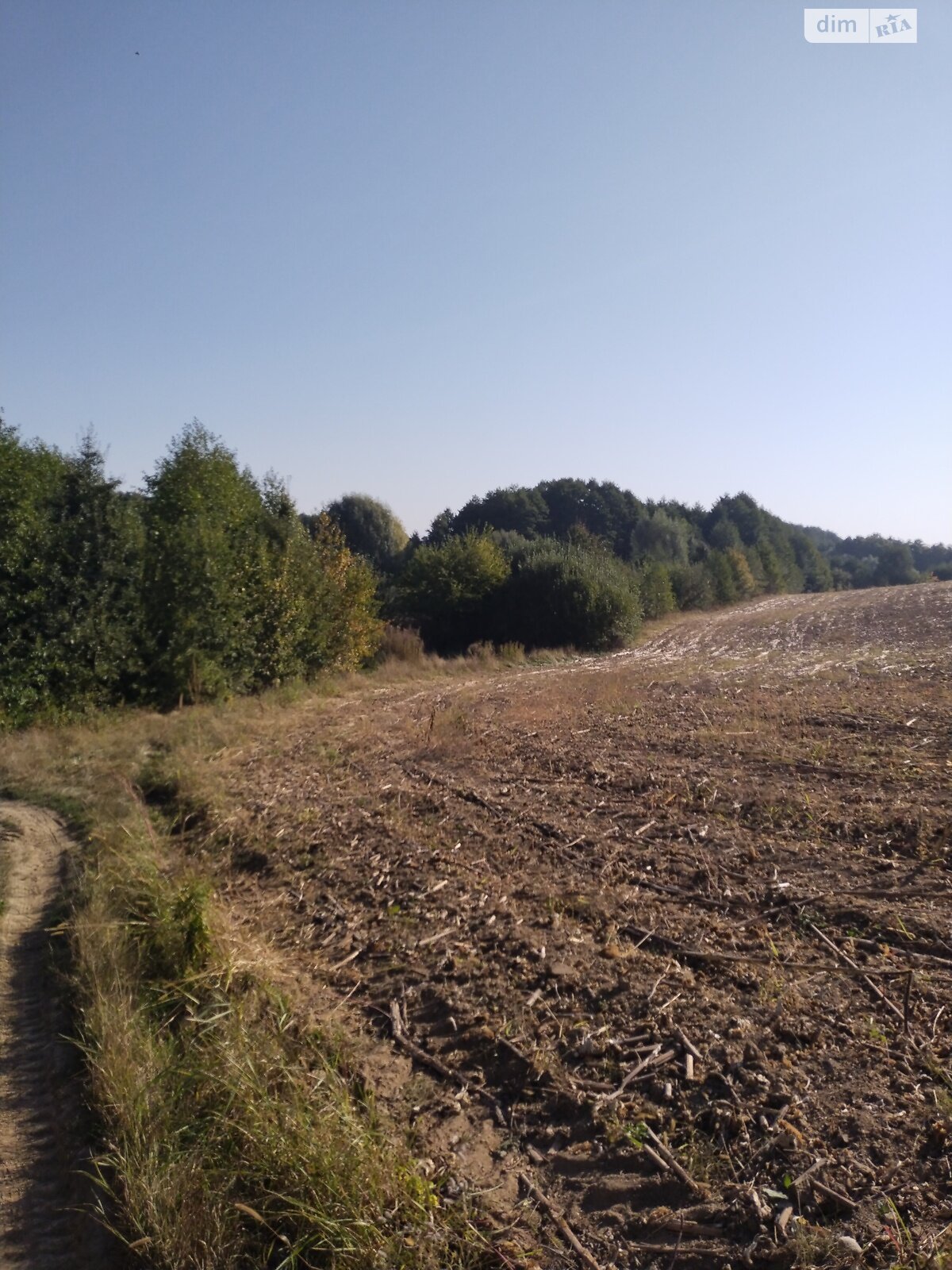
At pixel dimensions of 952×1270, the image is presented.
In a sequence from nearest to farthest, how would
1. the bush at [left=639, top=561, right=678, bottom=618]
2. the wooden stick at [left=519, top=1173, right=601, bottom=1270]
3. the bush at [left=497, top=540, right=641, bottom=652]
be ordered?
the wooden stick at [left=519, top=1173, right=601, bottom=1270] → the bush at [left=497, top=540, right=641, bottom=652] → the bush at [left=639, top=561, right=678, bottom=618]

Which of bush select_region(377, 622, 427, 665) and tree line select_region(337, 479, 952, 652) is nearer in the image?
bush select_region(377, 622, 427, 665)

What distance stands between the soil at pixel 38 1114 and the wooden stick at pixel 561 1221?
5.35 ft

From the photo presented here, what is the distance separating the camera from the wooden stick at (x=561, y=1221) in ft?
10.5

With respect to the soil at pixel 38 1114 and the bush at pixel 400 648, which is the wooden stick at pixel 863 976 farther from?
the bush at pixel 400 648

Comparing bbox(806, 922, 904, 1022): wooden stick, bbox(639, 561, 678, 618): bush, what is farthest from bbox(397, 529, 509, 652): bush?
bbox(806, 922, 904, 1022): wooden stick

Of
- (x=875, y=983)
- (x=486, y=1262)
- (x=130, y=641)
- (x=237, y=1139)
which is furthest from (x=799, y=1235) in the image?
(x=130, y=641)

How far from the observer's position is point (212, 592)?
683 inches

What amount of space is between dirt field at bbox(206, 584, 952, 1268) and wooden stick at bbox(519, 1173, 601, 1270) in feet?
0.05

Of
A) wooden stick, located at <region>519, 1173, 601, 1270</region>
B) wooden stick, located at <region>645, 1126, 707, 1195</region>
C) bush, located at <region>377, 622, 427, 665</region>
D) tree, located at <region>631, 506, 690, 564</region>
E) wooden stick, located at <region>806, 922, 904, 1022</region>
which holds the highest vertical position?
tree, located at <region>631, 506, 690, 564</region>

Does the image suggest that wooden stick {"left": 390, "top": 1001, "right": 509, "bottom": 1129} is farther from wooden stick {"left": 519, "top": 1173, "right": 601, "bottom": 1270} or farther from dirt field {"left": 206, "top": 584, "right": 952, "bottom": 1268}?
wooden stick {"left": 519, "top": 1173, "right": 601, "bottom": 1270}

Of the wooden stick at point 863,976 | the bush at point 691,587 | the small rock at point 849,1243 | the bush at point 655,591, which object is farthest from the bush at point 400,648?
the bush at point 691,587

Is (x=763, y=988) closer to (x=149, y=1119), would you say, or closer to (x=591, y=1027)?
Result: (x=591, y=1027)

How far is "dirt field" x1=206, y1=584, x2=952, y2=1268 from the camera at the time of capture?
11.1ft

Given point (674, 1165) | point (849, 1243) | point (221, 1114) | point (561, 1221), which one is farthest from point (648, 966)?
point (221, 1114)
